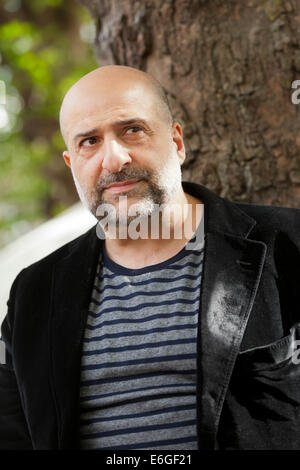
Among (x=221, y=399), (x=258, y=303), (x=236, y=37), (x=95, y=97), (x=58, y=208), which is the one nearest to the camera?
(x=221, y=399)

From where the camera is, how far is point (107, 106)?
195cm

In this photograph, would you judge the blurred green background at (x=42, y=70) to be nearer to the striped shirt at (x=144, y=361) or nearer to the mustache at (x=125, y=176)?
the mustache at (x=125, y=176)

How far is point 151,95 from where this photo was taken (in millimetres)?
2045

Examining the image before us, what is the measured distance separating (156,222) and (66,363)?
0.56m

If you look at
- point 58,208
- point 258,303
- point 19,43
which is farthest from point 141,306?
point 58,208

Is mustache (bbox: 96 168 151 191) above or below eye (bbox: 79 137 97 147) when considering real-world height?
below

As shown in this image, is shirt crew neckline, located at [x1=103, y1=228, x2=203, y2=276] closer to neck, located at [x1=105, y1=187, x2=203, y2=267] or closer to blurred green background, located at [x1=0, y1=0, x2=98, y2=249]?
neck, located at [x1=105, y1=187, x2=203, y2=267]

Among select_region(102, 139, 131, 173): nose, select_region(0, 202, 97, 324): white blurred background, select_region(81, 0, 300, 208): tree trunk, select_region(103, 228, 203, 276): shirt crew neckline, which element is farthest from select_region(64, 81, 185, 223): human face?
select_region(0, 202, 97, 324): white blurred background

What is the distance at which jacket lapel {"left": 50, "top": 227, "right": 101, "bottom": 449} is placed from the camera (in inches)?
75.1

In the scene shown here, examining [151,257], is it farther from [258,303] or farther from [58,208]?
[58,208]

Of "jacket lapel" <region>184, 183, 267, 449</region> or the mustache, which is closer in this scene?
"jacket lapel" <region>184, 183, 267, 449</region>

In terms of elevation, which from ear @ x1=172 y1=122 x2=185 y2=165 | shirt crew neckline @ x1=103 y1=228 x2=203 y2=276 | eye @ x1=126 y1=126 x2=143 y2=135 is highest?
ear @ x1=172 y1=122 x2=185 y2=165

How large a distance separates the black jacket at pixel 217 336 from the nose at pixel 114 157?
14.3 inches

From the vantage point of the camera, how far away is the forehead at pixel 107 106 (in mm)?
1946
